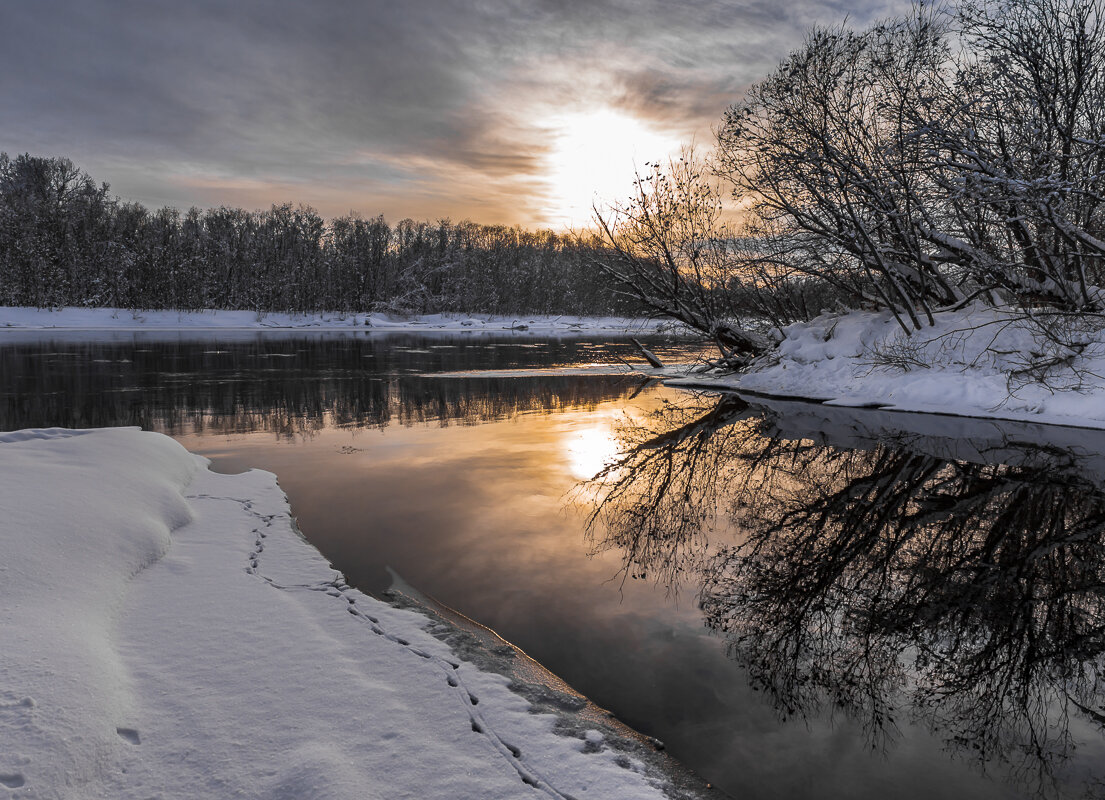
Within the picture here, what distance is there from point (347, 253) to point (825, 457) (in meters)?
85.2

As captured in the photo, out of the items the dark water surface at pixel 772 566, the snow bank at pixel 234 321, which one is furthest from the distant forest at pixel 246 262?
the dark water surface at pixel 772 566

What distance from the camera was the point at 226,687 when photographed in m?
3.18

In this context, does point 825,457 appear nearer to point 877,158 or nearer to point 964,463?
point 964,463

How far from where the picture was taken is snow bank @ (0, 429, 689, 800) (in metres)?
2.51

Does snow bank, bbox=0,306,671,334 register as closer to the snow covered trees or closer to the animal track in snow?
the snow covered trees

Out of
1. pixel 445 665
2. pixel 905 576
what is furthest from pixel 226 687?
pixel 905 576

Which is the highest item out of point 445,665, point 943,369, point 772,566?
point 943,369

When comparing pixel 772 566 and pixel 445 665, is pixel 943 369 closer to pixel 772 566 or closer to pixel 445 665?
pixel 772 566

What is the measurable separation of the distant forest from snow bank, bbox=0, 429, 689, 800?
51.4 meters

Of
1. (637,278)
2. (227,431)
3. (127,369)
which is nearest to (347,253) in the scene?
(127,369)

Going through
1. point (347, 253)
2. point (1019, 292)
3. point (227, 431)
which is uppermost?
point (347, 253)

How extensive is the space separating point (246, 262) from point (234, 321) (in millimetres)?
12297

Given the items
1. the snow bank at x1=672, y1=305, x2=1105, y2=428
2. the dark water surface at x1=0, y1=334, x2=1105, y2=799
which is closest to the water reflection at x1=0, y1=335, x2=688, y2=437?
the dark water surface at x1=0, y1=334, x2=1105, y2=799

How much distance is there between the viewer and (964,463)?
8.78 meters
